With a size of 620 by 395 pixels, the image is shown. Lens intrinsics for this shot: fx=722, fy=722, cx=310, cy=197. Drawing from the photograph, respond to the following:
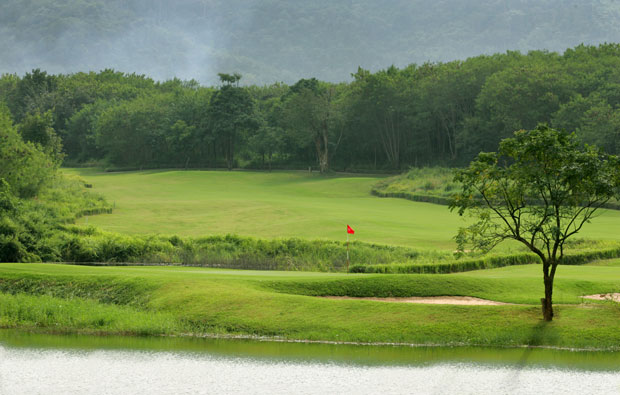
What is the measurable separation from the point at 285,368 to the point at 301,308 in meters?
4.03

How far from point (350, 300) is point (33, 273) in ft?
35.3

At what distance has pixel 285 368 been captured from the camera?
16.2 meters

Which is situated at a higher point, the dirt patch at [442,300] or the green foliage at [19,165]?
the green foliage at [19,165]

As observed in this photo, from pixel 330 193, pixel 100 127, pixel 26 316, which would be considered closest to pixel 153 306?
pixel 26 316

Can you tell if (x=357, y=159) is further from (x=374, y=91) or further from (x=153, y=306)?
(x=153, y=306)

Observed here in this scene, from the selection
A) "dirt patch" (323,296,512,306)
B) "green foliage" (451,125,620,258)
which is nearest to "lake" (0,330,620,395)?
"green foliage" (451,125,620,258)

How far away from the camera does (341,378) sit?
1554 centimetres

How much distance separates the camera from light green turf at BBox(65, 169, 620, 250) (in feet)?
148

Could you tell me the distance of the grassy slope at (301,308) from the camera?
18.5 metres

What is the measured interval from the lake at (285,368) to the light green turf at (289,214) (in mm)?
21999

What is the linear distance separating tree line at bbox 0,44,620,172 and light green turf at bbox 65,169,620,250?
44.1 feet

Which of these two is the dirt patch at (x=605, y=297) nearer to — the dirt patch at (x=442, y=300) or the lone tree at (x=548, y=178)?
the dirt patch at (x=442, y=300)

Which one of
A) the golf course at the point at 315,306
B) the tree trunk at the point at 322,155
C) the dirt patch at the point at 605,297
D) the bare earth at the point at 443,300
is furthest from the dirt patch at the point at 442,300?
the tree trunk at the point at 322,155

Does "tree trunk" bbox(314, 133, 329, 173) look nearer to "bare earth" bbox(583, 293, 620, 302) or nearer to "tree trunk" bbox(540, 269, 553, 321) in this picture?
"bare earth" bbox(583, 293, 620, 302)
